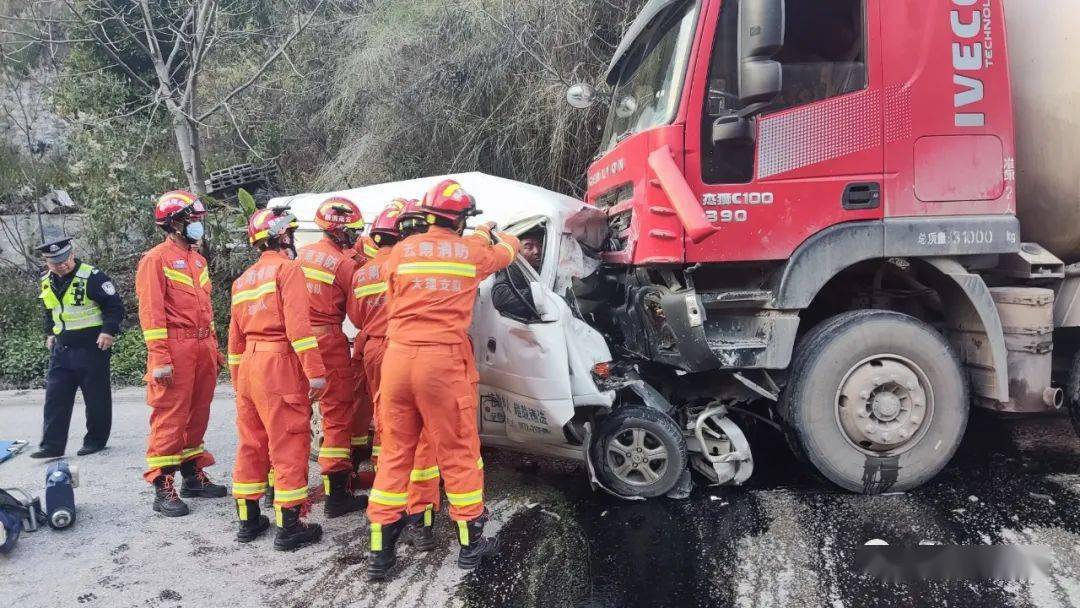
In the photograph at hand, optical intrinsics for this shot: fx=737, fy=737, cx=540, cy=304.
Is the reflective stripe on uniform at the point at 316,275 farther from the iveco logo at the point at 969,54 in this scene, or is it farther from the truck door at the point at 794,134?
the iveco logo at the point at 969,54

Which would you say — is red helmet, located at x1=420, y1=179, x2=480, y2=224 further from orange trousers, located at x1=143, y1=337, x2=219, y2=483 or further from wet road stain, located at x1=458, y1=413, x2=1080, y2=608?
orange trousers, located at x1=143, y1=337, x2=219, y2=483

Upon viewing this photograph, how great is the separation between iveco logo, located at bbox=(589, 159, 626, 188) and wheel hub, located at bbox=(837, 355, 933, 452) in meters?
1.75

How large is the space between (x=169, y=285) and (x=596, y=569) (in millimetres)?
3121

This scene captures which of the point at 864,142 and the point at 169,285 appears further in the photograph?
the point at 169,285

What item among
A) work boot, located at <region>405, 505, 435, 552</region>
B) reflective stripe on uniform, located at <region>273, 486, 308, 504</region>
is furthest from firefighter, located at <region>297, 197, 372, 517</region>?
work boot, located at <region>405, 505, 435, 552</region>

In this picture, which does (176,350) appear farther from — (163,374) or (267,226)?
(267,226)

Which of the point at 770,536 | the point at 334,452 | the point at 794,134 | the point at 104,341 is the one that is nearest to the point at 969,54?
the point at 794,134

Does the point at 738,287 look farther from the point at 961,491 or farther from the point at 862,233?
the point at 961,491

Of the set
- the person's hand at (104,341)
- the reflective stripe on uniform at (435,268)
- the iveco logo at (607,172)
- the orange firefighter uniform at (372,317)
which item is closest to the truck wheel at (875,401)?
the iveco logo at (607,172)

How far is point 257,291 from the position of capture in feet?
13.2

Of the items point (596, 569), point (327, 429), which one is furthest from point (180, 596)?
point (596, 569)

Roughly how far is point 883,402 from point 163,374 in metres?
4.17

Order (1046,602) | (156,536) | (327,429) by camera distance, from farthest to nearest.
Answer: (327,429), (156,536), (1046,602)

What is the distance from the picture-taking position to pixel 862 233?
3.95 meters
